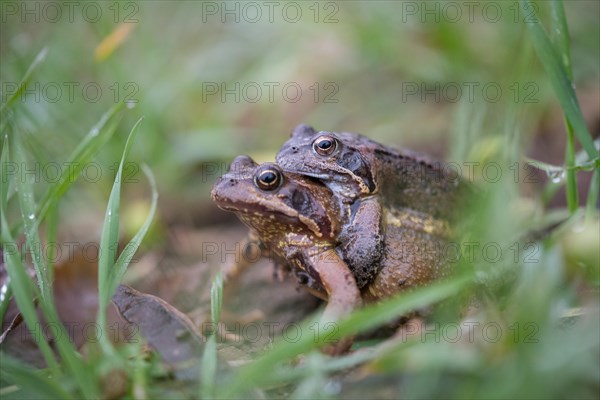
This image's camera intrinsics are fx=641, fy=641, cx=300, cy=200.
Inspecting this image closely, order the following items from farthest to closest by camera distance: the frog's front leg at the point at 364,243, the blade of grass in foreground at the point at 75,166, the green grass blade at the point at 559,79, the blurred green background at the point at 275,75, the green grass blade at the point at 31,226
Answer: the blurred green background at the point at 275,75
the green grass blade at the point at 559,79
the frog's front leg at the point at 364,243
the blade of grass in foreground at the point at 75,166
the green grass blade at the point at 31,226

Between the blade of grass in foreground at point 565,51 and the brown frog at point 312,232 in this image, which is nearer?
the brown frog at point 312,232

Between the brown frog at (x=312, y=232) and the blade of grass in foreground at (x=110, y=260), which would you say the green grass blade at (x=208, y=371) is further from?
the brown frog at (x=312, y=232)

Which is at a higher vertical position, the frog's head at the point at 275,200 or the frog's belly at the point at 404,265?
the frog's head at the point at 275,200

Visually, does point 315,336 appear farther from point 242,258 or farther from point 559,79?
point 559,79

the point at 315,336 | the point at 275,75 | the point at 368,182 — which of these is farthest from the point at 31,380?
the point at 275,75

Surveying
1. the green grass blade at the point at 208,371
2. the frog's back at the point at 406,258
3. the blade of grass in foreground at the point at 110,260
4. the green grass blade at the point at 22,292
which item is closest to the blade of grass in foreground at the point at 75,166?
the blade of grass in foreground at the point at 110,260

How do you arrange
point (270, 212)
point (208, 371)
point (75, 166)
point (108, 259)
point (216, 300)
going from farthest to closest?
point (270, 212) < point (75, 166) < point (216, 300) < point (108, 259) < point (208, 371)

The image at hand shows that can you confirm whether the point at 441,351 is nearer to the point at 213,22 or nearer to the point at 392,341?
the point at 392,341
